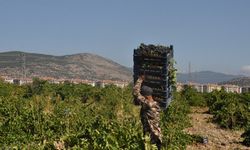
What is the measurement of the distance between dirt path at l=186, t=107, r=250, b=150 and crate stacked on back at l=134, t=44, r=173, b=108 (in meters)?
1.58

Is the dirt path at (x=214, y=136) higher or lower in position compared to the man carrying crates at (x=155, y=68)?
lower

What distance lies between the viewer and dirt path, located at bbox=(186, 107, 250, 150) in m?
12.9

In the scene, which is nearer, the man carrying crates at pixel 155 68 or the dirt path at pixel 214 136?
the dirt path at pixel 214 136

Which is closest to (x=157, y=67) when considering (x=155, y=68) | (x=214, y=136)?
(x=155, y=68)

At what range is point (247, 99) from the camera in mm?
24047

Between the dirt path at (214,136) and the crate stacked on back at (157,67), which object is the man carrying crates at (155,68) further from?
the dirt path at (214,136)

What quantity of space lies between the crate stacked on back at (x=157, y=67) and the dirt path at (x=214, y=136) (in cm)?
158

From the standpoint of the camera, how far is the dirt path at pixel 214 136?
507 inches

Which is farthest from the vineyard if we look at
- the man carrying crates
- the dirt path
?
the man carrying crates

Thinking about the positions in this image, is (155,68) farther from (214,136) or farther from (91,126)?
(91,126)

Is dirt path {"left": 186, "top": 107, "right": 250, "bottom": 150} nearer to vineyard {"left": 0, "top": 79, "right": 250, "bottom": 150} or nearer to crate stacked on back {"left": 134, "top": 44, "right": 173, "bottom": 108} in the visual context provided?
vineyard {"left": 0, "top": 79, "right": 250, "bottom": 150}

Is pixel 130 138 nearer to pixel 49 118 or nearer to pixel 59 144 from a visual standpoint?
pixel 59 144

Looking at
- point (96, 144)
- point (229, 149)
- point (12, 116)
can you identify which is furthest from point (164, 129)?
point (96, 144)

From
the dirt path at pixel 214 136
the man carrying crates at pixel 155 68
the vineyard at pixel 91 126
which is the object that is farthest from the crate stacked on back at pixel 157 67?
the dirt path at pixel 214 136
